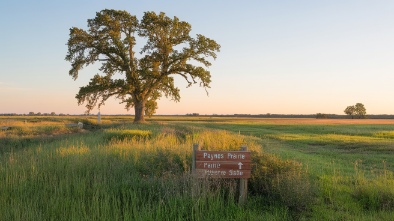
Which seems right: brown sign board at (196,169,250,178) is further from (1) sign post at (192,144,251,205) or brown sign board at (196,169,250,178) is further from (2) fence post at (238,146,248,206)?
(2) fence post at (238,146,248,206)

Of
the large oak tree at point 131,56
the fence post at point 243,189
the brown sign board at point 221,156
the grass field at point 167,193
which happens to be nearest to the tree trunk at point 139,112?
the large oak tree at point 131,56

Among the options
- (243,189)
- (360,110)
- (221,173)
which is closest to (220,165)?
(221,173)

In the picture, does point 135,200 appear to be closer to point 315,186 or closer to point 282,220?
point 282,220

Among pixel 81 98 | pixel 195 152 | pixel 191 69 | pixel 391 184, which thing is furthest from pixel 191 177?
pixel 81 98

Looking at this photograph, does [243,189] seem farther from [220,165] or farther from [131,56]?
[131,56]

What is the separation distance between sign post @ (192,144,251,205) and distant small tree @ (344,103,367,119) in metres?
118

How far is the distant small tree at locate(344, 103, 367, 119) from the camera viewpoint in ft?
384

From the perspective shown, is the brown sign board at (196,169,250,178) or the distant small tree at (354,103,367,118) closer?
the brown sign board at (196,169,250,178)

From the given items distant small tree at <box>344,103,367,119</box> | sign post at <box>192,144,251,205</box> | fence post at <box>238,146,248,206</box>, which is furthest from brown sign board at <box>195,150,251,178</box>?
distant small tree at <box>344,103,367,119</box>

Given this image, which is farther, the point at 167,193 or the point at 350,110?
the point at 350,110

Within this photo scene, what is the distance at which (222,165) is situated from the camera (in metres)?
8.87

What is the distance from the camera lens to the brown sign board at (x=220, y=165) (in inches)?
348

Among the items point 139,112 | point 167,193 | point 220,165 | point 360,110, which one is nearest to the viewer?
point 167,193

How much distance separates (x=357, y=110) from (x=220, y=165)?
12132 centimetres
